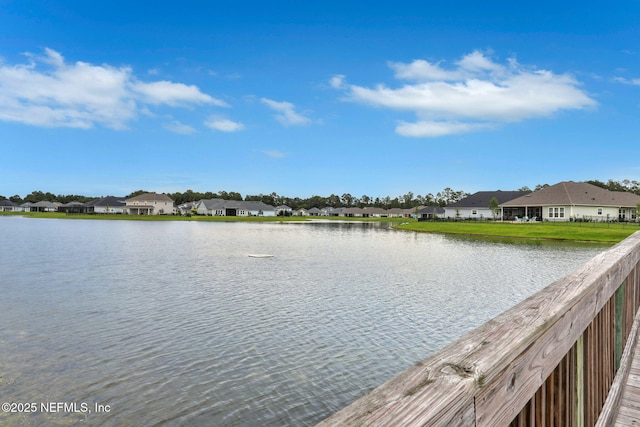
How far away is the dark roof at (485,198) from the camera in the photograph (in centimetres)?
8744

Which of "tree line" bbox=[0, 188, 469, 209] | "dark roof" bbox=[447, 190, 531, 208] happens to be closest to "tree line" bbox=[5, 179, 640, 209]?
"tree line" bbox=[0, 188, 469, 209]

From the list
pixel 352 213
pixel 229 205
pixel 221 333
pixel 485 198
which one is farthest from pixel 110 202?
pixel 221 333

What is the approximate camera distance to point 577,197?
64.9m

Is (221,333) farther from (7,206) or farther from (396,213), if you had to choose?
(7,206)

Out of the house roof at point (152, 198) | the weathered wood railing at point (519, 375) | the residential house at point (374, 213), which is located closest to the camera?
the weathered wood railing at point (519, 375)

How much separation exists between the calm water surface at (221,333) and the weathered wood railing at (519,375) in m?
4.48

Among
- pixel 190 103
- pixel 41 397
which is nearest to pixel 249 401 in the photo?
pixel 41 397

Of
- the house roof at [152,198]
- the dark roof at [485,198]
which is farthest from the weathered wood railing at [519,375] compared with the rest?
the house roof at [152,198]

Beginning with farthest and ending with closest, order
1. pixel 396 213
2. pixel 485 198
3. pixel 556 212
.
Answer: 1. pixel 396 213
2. pixel 485 198
3. pixel 556 212

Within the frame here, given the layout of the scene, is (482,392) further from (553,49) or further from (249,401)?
(553,49)

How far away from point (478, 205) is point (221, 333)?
86.4 metres

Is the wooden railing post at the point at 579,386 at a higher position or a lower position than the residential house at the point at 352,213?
lower

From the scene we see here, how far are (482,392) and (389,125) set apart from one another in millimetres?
86702

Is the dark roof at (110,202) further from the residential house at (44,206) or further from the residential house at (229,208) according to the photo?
the residential house at (44,206)
